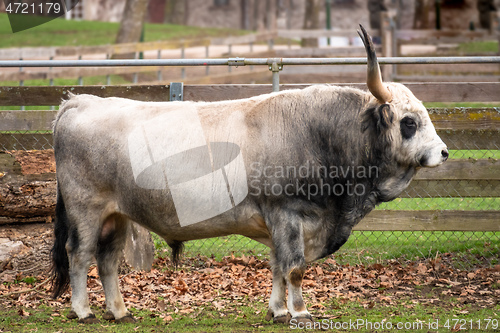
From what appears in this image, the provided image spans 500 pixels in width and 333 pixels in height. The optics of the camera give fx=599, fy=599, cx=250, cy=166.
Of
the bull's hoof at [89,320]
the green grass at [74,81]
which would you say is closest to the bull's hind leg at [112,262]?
the bull's hoof at [89,320]

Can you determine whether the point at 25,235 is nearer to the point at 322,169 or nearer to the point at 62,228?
the point at 62,228

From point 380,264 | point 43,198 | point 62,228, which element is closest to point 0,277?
point 43,198

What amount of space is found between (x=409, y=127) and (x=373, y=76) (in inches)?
22.2

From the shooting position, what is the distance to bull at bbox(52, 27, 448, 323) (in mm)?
5191

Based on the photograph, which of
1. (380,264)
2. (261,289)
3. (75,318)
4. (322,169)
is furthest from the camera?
(380,264)

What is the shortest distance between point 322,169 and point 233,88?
8.67 ft

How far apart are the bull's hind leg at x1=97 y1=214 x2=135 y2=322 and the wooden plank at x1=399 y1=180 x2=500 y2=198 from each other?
11.5ft

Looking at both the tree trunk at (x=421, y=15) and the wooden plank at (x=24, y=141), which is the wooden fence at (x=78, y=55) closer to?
the wooden plank at (x=24, y=141)

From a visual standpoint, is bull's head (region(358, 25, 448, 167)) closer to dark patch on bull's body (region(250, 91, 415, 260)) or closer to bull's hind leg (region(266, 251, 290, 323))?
dark patch on bull's body (region(250, 91, 415, 260))

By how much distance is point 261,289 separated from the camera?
6777mm

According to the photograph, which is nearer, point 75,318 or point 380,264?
point 75,318

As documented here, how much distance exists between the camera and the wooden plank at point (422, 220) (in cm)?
733

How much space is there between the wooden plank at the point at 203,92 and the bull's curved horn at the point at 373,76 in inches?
89.4

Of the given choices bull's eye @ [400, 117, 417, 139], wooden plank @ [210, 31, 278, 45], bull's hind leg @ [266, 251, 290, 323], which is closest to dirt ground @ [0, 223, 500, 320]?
bull's hind leg @ [266, 251, 290, 323]
